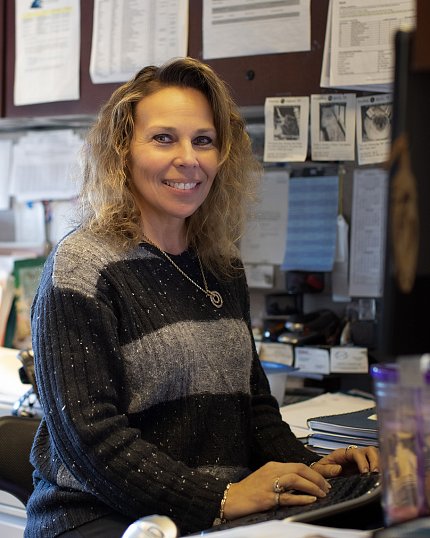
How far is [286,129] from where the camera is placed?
2.10 meters

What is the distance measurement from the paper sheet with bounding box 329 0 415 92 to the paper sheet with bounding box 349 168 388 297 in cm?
32

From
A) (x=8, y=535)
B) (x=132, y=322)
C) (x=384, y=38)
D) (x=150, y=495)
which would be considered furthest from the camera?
(x=8, y=535)

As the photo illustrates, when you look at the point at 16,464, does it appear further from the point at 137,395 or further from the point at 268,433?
the point at 268,433

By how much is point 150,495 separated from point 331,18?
3.80 feet

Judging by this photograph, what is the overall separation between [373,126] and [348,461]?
0.84m

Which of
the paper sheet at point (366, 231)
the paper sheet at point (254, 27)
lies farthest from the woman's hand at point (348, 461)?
the paper sheet at point (254, 27)

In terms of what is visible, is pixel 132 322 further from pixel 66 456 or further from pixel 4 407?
pixel 4 407

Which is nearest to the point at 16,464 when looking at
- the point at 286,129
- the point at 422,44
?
the point at 286,129

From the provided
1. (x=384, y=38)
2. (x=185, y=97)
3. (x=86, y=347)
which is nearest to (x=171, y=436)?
(x=86, y=347)

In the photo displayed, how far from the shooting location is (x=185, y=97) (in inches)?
65.3

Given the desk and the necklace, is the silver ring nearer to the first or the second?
the necklace

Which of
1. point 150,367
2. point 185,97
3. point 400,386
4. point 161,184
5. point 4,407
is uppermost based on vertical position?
point 185,97

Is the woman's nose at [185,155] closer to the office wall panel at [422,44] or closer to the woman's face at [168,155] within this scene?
the woman's face at [168,155]

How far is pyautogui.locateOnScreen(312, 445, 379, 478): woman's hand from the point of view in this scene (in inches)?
57.9
